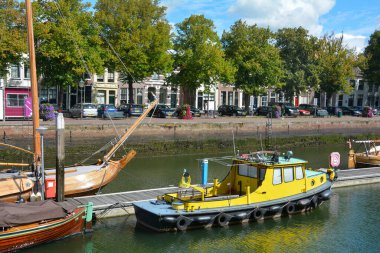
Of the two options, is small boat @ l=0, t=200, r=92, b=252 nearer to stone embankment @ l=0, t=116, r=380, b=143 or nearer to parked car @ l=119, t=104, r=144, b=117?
stone embankment @ l=0, t=116, r=380, b=143

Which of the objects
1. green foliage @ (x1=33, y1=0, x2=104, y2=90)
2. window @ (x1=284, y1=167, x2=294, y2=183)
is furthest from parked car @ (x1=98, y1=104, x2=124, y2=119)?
window @ (x1=284, y1=167, x2=294, y2=183)

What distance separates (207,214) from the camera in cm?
1689

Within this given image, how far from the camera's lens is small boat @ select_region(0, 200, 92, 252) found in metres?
14.1

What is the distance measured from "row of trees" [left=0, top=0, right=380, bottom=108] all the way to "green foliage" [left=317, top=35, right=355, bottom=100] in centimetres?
13

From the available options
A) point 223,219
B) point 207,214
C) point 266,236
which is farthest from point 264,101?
point 207,214

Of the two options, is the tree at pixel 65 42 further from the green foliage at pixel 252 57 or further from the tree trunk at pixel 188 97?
the green foliage at pixel 252 57

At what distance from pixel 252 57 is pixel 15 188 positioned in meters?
40.5

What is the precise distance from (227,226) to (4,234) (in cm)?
778

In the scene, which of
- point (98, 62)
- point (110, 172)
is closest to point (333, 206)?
point (110, 172)

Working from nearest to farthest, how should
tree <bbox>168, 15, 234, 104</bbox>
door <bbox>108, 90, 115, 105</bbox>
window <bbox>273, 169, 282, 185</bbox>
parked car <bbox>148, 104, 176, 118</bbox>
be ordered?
window <bbox>273, 169, 282, 185</bbox>, parked car <bbox>148, 104, 176, 118</bbox>, tree <bbox>168, 15, 234, 104</bbox>, door <bbox>108, 90, 115, 105</bbox>

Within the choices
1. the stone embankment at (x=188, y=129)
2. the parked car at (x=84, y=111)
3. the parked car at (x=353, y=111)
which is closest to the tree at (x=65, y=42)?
the parked car at (x=84, y=111)

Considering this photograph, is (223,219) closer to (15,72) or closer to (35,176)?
(35,176)

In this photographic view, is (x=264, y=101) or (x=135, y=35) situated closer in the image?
(x=135, y=35)

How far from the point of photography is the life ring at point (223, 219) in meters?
17.1
